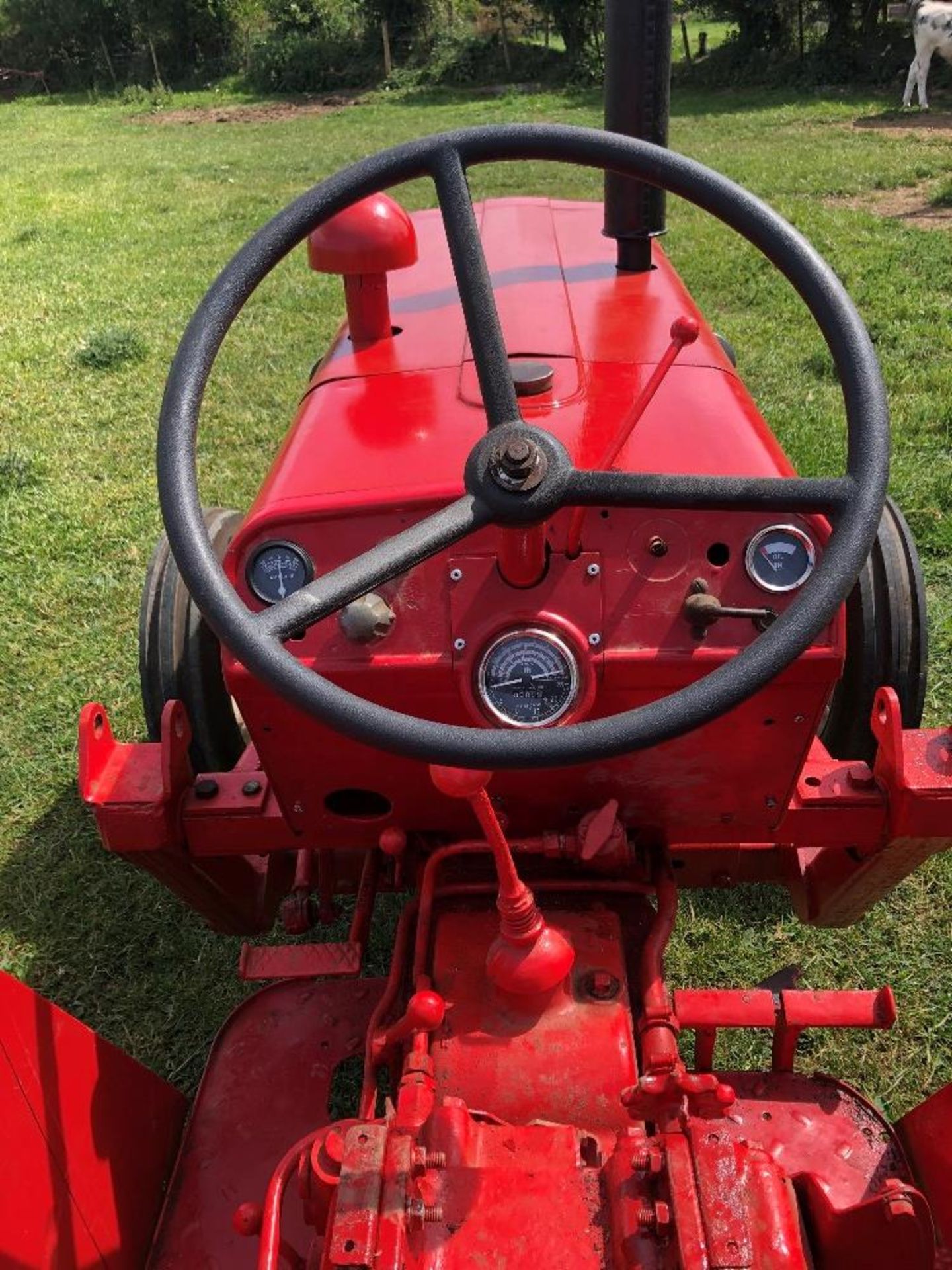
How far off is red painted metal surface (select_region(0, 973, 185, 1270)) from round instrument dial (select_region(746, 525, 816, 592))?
1.16m

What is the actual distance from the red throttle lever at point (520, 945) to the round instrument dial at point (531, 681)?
126 millimetres

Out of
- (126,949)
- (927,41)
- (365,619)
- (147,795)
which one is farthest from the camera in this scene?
(927,41)

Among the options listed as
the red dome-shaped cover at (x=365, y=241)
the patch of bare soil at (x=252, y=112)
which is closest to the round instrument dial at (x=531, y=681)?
the red dome-shaped cover at (x=365, y=241)

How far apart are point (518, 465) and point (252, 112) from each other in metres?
17.3

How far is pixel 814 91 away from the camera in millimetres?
13094

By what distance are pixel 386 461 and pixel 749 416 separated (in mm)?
658

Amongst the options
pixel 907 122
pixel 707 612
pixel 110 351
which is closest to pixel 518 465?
pixel 707 612

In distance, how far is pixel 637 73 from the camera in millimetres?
2080

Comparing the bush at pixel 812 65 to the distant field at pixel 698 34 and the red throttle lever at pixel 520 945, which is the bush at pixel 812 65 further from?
the red throttle lever at pixel 520 945

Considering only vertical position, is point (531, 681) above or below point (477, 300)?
below

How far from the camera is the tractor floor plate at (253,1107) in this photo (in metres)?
1.53

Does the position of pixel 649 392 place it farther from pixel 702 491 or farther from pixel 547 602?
pixel 547 602

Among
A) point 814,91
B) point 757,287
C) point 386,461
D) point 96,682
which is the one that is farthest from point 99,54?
point 386,461

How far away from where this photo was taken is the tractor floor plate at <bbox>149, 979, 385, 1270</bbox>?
153 centimetres
